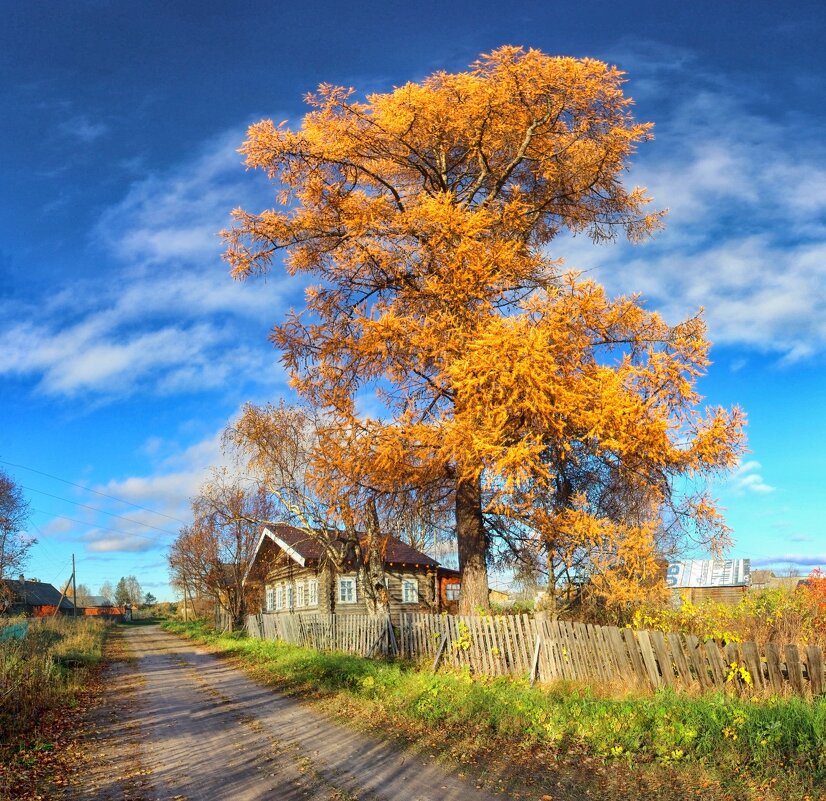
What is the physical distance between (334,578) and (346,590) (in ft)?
3.26

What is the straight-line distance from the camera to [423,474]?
39.3ft

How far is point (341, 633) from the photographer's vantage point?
1894cm

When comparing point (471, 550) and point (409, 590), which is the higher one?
point (471, 550)

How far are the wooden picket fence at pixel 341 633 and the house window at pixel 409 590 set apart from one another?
666 centimetres

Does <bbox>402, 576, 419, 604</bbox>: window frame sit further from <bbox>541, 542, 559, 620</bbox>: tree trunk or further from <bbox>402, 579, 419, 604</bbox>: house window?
<bbox>541, 542, 559, 620</bbox>: tree trunk

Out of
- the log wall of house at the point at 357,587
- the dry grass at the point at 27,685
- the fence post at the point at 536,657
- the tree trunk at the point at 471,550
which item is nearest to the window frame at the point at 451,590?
the log wall of house at the point at 357,587

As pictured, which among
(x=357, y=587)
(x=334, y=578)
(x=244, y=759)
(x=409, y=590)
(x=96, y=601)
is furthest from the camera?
(x=96, y=601)

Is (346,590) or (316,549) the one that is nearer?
(346,590)

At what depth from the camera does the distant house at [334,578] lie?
28.9 m

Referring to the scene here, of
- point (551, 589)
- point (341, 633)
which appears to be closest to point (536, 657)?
point (551, 589)

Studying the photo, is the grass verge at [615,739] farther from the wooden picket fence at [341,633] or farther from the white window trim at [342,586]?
the white window trim at [342,586]

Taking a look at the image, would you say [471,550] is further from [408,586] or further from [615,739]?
[408,586]

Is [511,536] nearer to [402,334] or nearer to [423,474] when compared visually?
→ [423,474]

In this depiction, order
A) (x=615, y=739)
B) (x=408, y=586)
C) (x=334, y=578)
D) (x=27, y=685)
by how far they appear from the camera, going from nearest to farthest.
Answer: (x=615, y=739) < (x=27, y=685) < (x=334, y=578) < (x=408, y=586)
